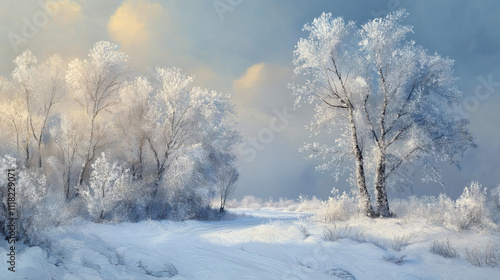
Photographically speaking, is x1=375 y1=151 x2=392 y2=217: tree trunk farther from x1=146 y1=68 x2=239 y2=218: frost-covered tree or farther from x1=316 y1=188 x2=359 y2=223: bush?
x1=146 y1=68 x2=239 y2=218: frost-covered tree

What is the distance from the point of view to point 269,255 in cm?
745

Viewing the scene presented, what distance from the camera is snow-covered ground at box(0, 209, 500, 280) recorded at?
6016 mm

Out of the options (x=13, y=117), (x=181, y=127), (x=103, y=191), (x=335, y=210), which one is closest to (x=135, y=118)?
(x=181, y=127)

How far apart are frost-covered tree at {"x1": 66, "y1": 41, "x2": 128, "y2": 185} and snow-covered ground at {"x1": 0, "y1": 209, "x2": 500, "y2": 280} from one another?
28.8ft

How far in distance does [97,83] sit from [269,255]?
1503 cm

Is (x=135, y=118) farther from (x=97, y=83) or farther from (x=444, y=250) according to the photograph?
(x=444, y=250)

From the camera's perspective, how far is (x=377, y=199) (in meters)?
11.8

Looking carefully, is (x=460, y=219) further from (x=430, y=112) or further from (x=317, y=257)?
(x=430, y=112)

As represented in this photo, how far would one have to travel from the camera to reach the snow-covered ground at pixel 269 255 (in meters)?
6.02

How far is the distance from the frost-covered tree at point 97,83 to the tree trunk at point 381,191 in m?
14.7

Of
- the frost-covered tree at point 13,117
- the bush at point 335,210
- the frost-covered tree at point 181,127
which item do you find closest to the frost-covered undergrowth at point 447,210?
the bush at point 335,210

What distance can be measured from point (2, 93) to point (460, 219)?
22473mm

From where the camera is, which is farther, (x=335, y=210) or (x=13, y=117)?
(x=13, y=117)

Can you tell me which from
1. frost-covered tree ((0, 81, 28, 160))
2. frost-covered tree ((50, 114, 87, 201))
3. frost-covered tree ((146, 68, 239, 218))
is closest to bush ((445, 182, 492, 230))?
frost-covered tree ((146, 68, 239, 218))
